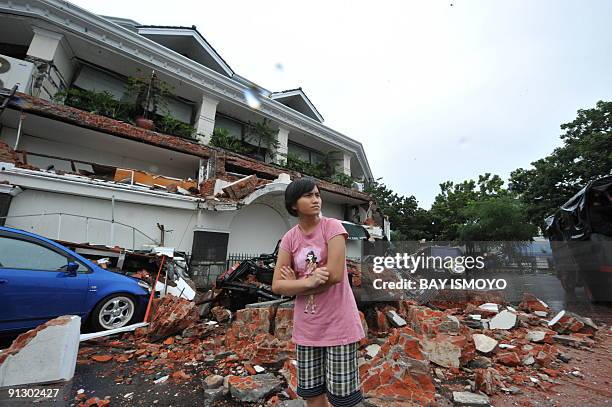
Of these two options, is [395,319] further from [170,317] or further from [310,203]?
[310,203]

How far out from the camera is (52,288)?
3.54 m

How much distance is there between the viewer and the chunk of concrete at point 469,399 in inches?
89.3

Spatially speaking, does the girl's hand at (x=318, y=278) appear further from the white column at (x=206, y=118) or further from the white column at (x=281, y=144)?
the white column at (x=281, y=144)

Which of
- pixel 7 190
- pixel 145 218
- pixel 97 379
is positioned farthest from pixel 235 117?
pixel 97 379

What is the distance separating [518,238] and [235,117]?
1937cm

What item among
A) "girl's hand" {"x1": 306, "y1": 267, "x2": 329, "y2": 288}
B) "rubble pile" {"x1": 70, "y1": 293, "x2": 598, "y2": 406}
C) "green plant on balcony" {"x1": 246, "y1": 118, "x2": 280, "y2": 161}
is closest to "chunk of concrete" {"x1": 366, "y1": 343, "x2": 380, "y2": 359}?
"rubble pile" {"x1": 70, "y1": 293, "x2": 598, "y2": 406}

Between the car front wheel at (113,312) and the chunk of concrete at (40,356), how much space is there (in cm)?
135

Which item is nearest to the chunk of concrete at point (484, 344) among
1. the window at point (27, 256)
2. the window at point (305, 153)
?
the window at point (27, 256)

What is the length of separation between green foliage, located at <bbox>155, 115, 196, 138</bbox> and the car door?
21.4ft

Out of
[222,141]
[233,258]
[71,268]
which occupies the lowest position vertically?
[71,268]

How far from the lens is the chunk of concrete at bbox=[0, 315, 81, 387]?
248cm

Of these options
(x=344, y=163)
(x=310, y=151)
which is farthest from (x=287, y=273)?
(x=344, y=163)

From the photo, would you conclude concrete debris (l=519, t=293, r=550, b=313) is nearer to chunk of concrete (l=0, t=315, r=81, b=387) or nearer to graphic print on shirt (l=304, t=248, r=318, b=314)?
graphic print on shirt (l=304, t=248, r=318, b=314)

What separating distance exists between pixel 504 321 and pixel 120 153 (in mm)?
11716
